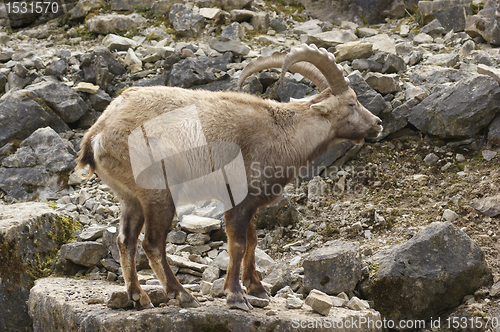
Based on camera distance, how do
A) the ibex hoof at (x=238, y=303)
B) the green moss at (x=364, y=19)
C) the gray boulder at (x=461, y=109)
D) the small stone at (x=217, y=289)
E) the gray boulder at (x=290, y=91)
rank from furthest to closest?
the green moss at (x=364, y=19), the gray boulder at (x=290, y=91), the gray boulder at (x=461, y=109), the small stone at (x=217, y=289), the ibex hoof at (x=238, y=303)

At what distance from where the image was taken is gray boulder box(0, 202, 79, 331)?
7.69m

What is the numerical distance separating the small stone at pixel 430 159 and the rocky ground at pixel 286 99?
24mm

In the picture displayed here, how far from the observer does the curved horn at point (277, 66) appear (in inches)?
282

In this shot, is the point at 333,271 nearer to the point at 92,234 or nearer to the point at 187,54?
the point at 92,234

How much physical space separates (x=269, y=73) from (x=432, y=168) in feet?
15.5

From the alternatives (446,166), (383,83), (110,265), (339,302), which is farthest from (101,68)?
(339,302)

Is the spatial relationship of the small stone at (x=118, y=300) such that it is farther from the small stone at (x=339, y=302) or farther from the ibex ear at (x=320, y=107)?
the ibex ear at (x=320, y=107)

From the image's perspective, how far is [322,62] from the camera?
268 inches

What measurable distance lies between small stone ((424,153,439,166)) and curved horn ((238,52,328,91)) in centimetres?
401

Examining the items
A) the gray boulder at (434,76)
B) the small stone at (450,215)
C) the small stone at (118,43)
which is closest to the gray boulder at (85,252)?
the small stone at (450,215)

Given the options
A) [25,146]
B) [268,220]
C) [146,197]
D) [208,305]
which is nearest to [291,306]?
[208,305]

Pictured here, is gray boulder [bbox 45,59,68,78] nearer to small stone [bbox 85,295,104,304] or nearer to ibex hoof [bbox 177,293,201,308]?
small stone [bbox 85,295,104,304]

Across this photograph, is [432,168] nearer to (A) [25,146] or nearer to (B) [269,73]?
(B) [269,73]

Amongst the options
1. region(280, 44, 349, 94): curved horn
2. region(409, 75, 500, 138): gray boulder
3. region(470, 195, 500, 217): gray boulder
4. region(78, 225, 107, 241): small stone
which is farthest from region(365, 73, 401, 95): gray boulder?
region(78, 225, 107, 241): small stone
